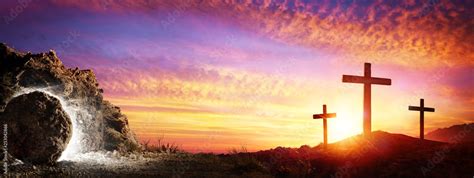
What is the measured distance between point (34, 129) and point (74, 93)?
286 centimetres

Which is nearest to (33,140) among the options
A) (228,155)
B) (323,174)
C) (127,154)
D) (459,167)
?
(127,154)

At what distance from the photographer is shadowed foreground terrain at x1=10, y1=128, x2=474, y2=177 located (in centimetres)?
1234

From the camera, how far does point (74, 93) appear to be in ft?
51.5

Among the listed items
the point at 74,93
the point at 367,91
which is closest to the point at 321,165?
the point at 367,91

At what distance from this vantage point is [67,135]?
1379cm

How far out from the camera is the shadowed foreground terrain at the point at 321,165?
12344mm

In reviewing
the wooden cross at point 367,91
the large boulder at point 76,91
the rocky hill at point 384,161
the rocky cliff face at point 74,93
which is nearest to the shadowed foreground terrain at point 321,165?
the rocky hill at point 384,161

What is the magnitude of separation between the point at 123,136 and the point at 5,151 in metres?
6.39

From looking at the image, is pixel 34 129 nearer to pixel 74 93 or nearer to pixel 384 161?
pixel 74 93

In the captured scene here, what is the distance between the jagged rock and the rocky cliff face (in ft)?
1.21

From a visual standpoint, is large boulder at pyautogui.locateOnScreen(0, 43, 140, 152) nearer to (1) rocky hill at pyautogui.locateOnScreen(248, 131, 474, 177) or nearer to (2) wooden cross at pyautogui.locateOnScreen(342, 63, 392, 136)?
(1) rocky hill at pyautogui.locateOnScreen(248, 131, 474, 177)

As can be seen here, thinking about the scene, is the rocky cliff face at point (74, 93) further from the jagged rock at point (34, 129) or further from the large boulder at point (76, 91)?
the jagged rock at point (34, 129)

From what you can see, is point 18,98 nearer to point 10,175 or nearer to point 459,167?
point 10,175

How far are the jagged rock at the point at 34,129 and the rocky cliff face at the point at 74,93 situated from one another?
37 centimetres
